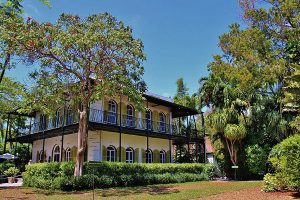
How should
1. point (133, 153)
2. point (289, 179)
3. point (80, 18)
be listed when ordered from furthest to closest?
point (133, 153), point (80, 18), point (289, 179)

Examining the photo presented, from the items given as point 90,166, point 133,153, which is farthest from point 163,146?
point 90,166

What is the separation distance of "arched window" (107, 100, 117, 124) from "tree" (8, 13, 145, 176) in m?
5.53

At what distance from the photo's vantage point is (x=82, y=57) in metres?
16.9

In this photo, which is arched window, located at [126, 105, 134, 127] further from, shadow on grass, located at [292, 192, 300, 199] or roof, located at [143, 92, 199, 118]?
shadow on grass, located at [292, 192, 300, 199]

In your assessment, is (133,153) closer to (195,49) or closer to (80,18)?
(195,49)

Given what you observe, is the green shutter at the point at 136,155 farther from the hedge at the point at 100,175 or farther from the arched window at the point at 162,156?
the arched window at the point at 162,156

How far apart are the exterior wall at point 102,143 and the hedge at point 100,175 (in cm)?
301

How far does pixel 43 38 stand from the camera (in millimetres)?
15945

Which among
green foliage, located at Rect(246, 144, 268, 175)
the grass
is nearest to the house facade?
green foliage, located at Rect(246, 144, 268, 175)

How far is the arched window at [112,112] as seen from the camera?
2361 cm

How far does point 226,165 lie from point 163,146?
5906 mm

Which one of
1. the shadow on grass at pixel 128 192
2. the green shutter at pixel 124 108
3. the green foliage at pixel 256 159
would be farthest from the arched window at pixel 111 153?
the green foliage at pixel 256 159

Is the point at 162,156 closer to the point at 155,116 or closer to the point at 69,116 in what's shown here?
the point at 155,116

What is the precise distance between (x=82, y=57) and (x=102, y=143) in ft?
25.6
